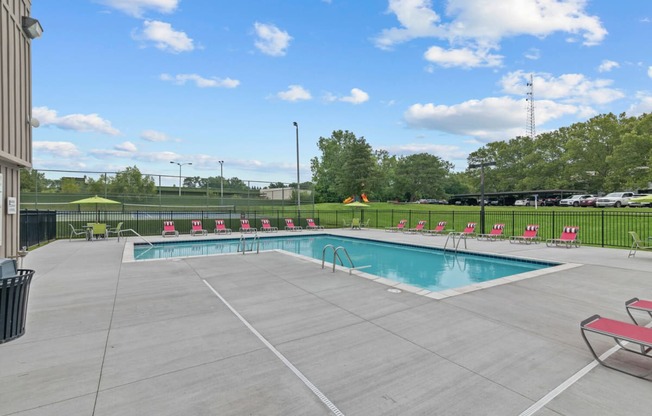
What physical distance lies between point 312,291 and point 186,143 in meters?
31.6

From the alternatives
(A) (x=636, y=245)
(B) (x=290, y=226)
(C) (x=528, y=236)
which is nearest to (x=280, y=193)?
(B) (x=290, y=226)

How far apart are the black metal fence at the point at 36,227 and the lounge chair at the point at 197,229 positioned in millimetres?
6256

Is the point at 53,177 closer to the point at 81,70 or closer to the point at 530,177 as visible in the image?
the point at 81,70

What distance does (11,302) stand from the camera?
3764mm

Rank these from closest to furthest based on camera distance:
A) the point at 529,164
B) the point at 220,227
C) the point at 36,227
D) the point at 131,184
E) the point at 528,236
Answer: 1. the point at 36,227
2. the point at 528,236
3. the point at 220,227
4. the point at 131,184
5. the point at 529,164

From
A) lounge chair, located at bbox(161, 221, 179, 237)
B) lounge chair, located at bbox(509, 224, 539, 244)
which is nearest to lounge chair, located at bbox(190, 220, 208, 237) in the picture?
lounge chair, located at bbox(161, 221, 179, 237)

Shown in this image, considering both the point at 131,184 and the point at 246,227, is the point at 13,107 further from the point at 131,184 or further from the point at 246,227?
the point at 131,184

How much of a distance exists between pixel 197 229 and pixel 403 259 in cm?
1208

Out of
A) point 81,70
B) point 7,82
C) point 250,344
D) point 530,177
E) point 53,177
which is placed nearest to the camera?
point 250,344

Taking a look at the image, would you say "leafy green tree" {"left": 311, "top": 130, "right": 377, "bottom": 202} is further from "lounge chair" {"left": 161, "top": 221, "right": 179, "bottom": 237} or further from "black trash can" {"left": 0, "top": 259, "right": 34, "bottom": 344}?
"black trash can" {"left": 0, "top": 259, "right": 34, "bottom": 344}

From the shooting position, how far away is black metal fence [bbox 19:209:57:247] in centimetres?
1195

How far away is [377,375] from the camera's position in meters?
3.12

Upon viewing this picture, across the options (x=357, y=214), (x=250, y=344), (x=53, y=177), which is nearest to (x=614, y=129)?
(x=357, y=214)

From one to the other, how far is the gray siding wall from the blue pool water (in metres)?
5.11
